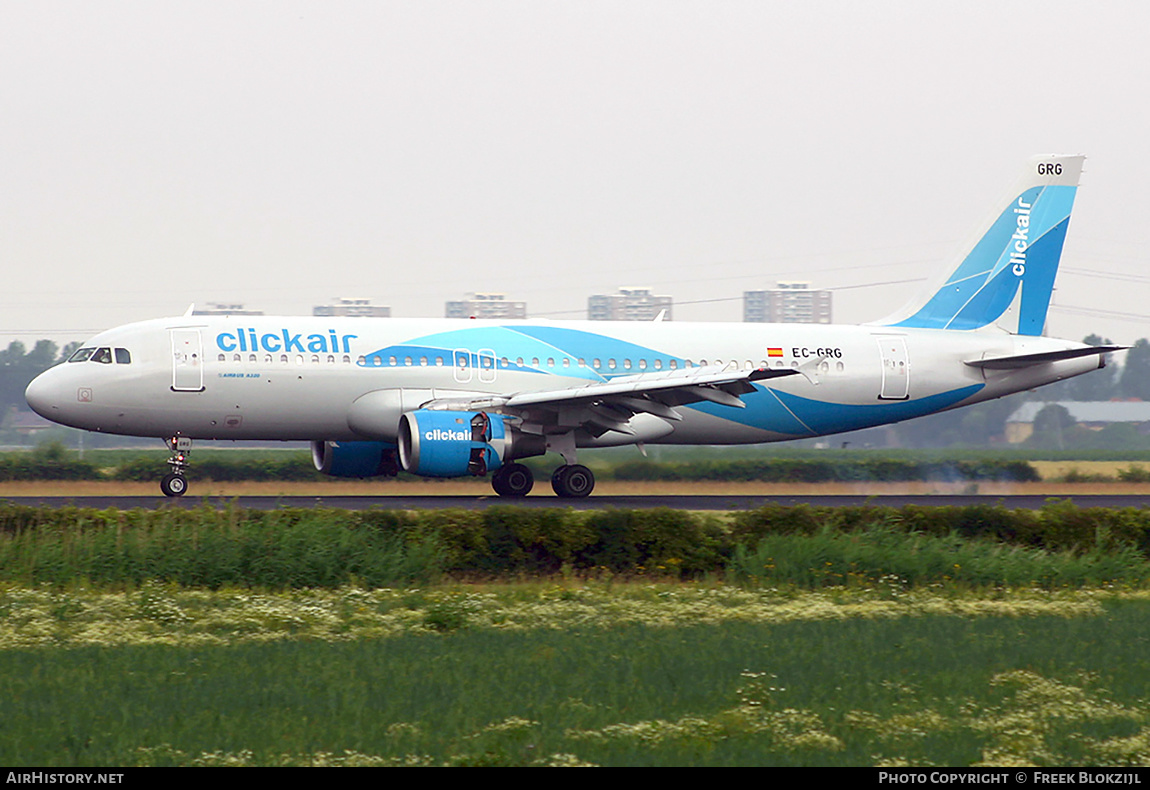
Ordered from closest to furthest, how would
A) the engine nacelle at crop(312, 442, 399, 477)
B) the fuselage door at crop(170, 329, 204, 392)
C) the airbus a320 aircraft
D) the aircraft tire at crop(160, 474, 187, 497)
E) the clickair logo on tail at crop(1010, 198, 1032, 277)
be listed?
the aircraft tire at crop(160, 474, 187, 497), the airbus a320 aircraft, the fuselage door at crop(170, 329, 204, 392), the engine nacelle at crop(312, 442, 399, 477), the clickair logo on tail at crop(1010, 198, 1032, 277)

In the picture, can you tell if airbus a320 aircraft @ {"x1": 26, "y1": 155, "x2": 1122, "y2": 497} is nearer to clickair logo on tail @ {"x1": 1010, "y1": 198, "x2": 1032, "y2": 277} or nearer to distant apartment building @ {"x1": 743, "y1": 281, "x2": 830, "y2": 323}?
clickair logo on tail @ {"x1": 1010, "y1": 198, "x2": 1032, "y2": 277}

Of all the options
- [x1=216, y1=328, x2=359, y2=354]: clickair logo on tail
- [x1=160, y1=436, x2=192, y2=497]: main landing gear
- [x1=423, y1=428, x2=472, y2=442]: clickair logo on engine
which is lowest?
[x1=160, y1=436, x2=192, y2=497]: main landing gear

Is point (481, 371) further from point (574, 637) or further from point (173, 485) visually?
point (574, 637)

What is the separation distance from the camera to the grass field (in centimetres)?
779

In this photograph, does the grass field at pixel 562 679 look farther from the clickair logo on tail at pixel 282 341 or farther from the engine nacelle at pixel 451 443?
the clickair logo on tail at pixel 282 341

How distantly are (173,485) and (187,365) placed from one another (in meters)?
2.43

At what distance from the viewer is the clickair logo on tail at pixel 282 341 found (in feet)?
83.5

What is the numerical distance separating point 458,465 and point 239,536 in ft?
28.9

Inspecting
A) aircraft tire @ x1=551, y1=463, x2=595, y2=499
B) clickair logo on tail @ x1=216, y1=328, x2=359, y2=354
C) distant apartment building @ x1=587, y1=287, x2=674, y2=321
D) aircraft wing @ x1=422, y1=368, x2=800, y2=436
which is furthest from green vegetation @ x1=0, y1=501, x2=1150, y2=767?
distant apartment building @ x1=587, y1=287, x2=674, y2=321

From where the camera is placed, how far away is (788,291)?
83375mm

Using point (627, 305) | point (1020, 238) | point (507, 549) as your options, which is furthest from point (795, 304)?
point (507, 549)

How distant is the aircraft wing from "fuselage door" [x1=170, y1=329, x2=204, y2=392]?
4592 millimetres

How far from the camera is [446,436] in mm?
24141
